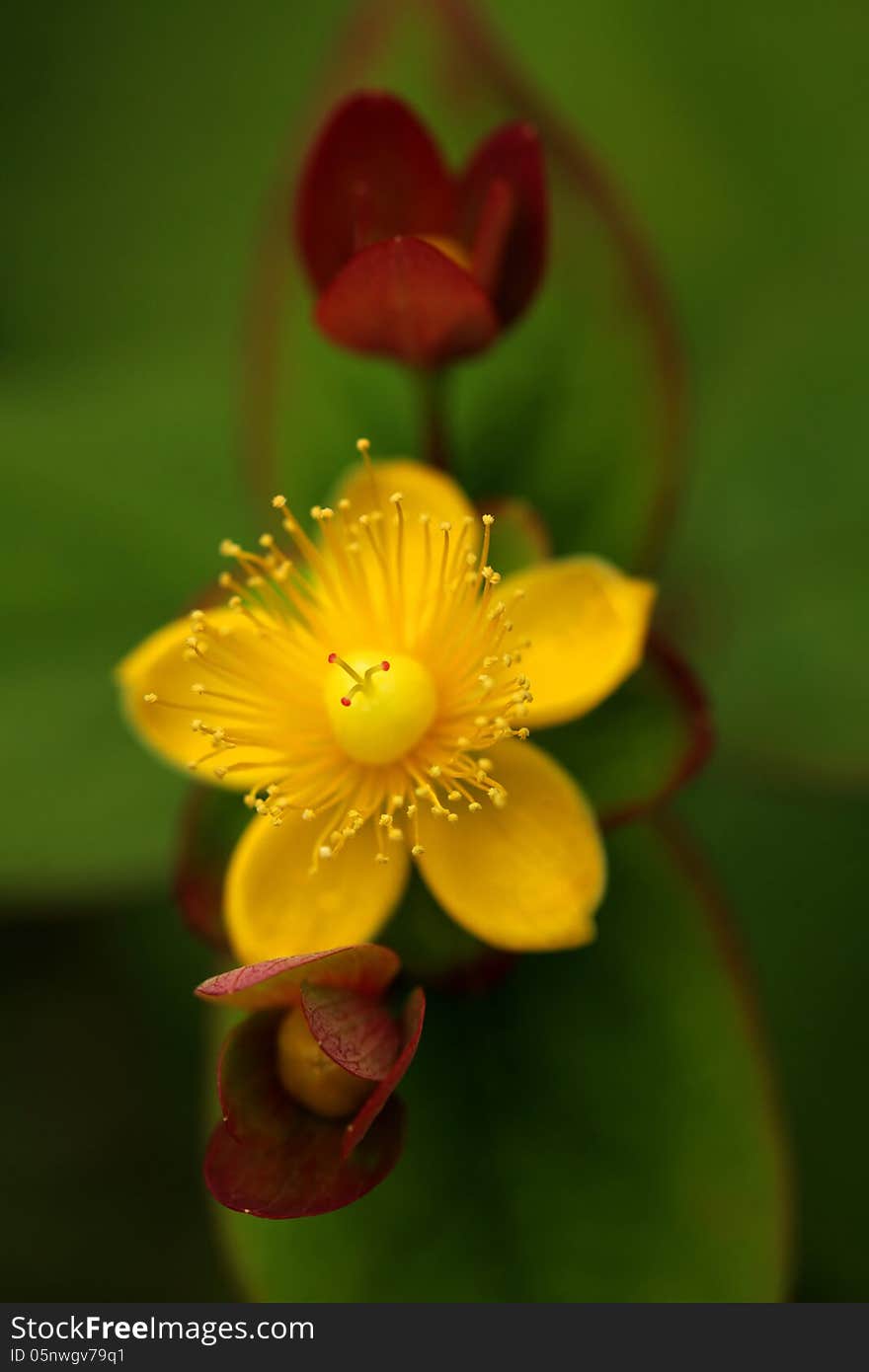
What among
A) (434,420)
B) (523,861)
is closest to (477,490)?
(434,420)

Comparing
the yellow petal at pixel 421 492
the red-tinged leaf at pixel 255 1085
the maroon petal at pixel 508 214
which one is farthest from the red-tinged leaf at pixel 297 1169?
the maroon petal at pixel 508 214

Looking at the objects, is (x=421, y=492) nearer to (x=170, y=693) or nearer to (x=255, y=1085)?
(x=170, y=693)

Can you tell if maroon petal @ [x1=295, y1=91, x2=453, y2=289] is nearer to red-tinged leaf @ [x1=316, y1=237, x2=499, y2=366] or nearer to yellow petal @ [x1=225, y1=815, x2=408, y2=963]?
red-tinged leaf @ [x1=316, y1=237, x2=499, y2=366]

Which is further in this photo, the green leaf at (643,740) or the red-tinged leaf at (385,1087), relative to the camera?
the green leaf at (643,740)

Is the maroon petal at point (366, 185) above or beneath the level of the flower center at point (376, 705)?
above

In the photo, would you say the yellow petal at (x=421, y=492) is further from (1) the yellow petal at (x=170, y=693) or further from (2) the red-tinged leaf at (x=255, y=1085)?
(2) the red-tinged leaf at (x=255, y=1085)

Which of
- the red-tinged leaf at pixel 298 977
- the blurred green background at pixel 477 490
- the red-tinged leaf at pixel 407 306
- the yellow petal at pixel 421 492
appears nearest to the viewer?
the red-tinged leaf at pixel 298 977

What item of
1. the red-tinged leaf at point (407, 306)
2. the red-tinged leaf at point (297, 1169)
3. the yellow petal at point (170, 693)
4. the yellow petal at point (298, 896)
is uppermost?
the red-tinged leaf at point (407, 306)

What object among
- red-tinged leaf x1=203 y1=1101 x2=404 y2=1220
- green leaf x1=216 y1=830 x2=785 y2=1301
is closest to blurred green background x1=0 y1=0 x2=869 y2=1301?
green leaf x1=216 y1=830 x2=785 y2=1301
